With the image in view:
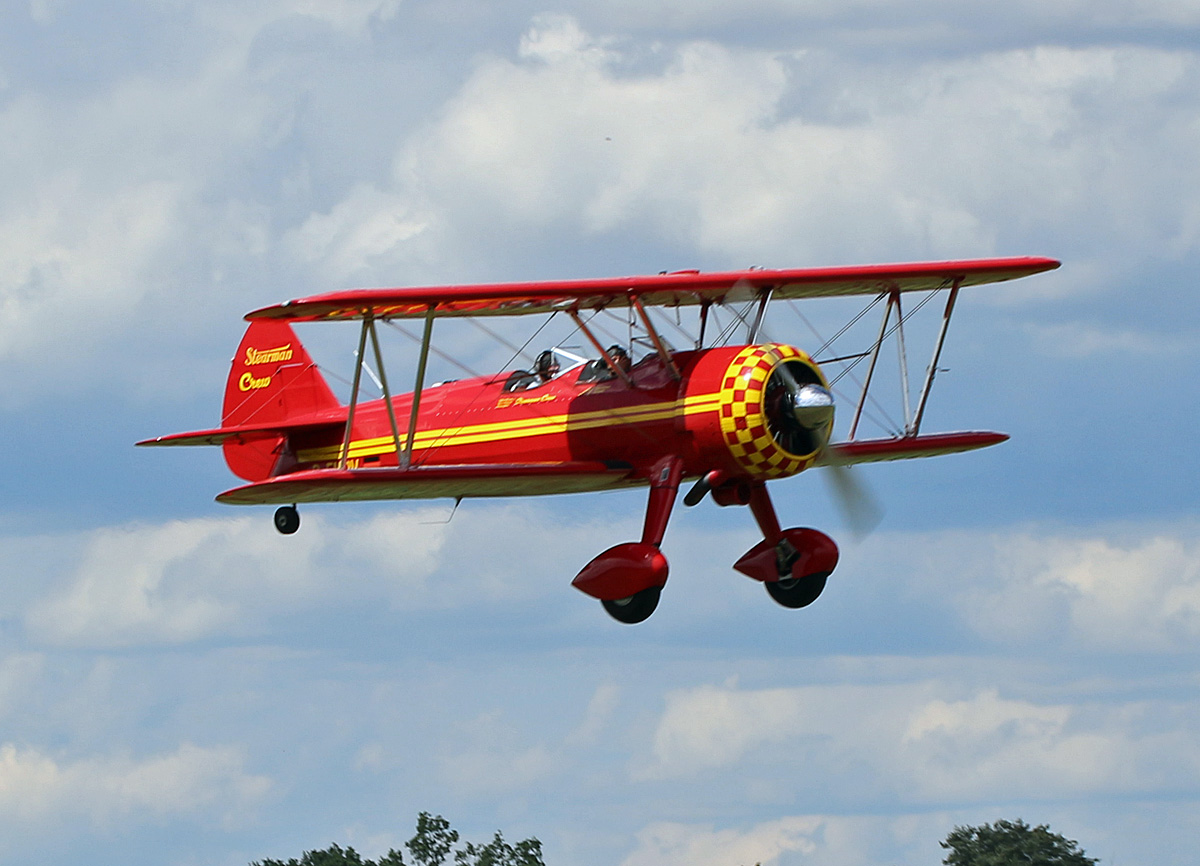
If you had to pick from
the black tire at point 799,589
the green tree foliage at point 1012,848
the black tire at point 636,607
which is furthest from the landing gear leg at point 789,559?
the green tree foliage at point 1012,848

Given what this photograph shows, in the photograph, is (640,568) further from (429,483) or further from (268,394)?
(268,394)

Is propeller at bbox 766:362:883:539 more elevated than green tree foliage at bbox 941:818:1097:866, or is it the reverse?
green tree foliage at bbox 941:818:1097:866

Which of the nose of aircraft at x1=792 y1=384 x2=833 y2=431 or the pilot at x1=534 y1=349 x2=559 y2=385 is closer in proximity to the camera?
the nose of aircraft at x1=792 y1=384 x2=833 y2=431

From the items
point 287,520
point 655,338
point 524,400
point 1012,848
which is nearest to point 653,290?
point 655,338

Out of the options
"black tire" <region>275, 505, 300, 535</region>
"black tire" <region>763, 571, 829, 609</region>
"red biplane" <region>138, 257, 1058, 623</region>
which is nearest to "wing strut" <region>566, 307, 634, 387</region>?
"red biplane" <region>138, 257, 1058, 623</region>

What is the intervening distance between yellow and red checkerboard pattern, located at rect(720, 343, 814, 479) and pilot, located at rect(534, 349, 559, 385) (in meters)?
2.86

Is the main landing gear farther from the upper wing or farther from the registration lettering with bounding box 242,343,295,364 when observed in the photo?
the registration lettering with bounding box 242,343,295,364

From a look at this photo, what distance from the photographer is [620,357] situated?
25500 millimetres

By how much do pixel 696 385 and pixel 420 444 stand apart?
4.58 metres

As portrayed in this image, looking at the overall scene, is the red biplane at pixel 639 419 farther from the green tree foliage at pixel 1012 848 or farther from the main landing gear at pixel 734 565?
the green tree foliage at pixel 1012 848

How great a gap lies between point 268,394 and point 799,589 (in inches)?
374

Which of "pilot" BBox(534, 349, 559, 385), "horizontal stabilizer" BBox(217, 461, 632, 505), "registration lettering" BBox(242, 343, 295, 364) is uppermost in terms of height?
"registration lettering" BBox(242, 343, 295, 364)

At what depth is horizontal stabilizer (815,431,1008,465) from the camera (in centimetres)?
2742

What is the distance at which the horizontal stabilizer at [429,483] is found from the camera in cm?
2402
